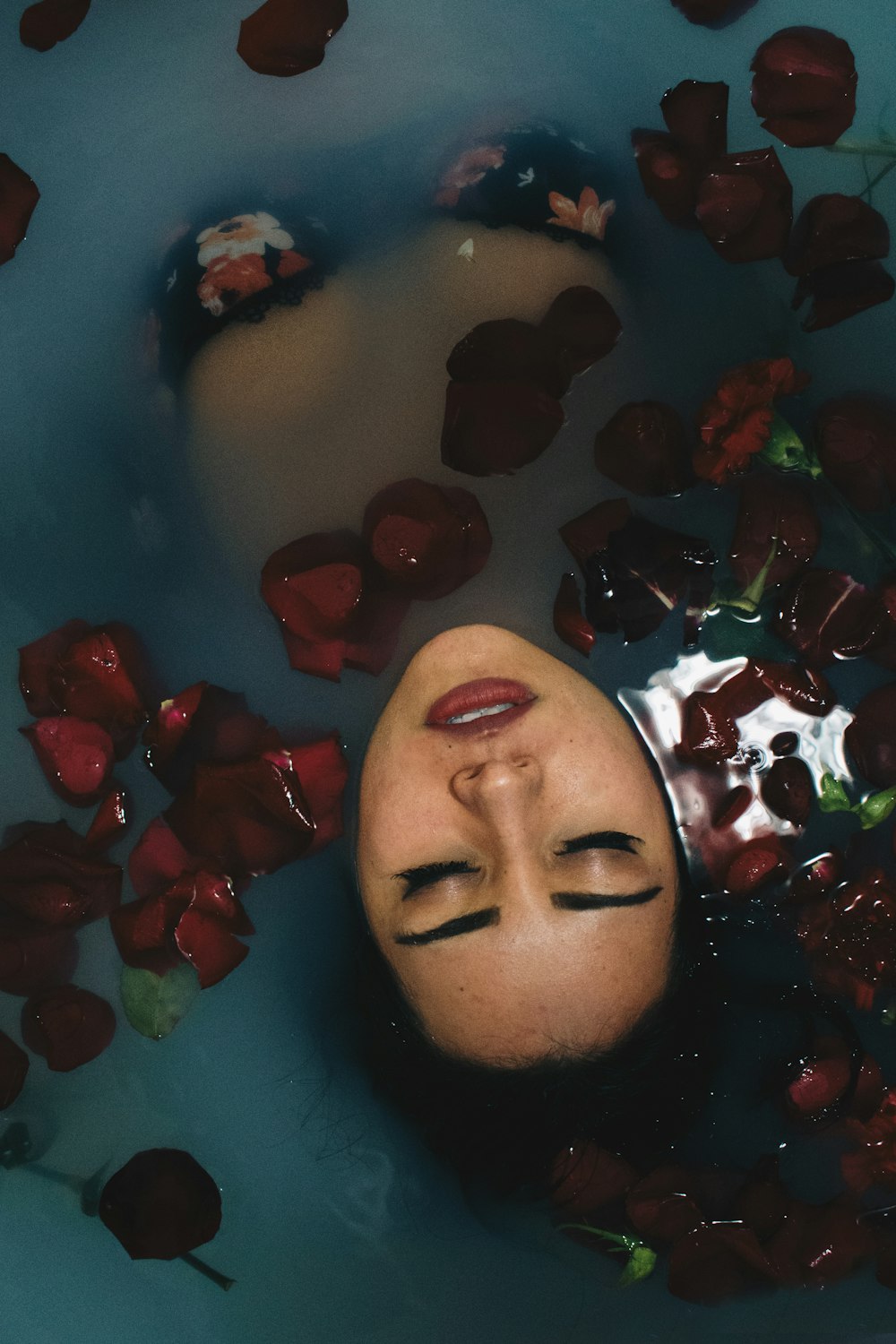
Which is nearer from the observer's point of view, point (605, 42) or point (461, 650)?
point (461, 650)

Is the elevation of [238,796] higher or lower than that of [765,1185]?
higher

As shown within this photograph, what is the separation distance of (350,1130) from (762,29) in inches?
48.9

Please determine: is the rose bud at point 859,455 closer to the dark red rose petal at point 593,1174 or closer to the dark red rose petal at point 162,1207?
the dark red rose petal at point 593,1174

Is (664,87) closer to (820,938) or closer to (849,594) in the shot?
(849,594)

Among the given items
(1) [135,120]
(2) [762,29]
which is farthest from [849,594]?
(1) [135,120]

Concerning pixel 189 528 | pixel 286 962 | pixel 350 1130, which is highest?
pixel 189 528

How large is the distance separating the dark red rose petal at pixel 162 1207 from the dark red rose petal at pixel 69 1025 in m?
0.12

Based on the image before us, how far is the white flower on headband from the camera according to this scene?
1.21 meters

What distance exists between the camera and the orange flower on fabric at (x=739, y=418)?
116 centimetres

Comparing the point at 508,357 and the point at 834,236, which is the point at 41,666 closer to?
the point at 508,357

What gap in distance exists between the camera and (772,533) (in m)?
1.15

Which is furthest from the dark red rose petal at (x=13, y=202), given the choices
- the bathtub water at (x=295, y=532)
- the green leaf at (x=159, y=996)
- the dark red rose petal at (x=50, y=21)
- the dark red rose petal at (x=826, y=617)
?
the dark red rose petal at (x=826, y=617)

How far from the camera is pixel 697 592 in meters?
1.16

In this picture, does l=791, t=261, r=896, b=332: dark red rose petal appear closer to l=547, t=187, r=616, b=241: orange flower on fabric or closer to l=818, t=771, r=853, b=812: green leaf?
l=547, t=187, r=616, b=241: orange flower on fabric
